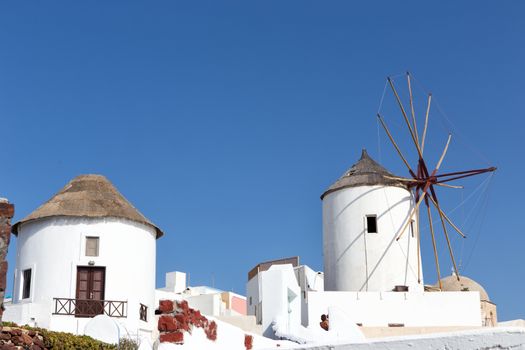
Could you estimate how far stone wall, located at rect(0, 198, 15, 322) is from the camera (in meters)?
5.07

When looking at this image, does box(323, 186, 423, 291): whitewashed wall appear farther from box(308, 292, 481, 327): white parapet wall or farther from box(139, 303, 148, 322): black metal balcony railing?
box(139, 303, 148, 322): black metal balcony railing

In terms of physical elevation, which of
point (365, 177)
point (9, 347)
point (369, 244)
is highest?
point (365, 177)

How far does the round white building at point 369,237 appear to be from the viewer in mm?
24406

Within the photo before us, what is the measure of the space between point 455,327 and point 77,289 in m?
10.8

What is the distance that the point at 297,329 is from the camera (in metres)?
19.8

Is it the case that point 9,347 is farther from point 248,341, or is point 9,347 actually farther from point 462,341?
point 248,341

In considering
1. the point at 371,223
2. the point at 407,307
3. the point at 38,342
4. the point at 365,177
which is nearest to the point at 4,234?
the point at 38,342

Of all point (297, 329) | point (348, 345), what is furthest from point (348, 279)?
point (348, 345)

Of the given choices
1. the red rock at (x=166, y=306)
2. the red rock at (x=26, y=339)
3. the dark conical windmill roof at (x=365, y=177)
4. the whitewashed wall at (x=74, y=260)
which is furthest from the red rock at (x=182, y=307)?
the dark conical windmill roof at (x=365, y=177)

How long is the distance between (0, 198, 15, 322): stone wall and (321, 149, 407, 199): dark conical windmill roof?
20.0 metres

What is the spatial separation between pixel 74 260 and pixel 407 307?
33.7 feet

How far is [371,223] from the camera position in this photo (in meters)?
24.8

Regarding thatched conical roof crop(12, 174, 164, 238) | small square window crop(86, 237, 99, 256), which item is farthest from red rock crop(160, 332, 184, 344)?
thatched conical roof crop(12, 174, 164, 238)

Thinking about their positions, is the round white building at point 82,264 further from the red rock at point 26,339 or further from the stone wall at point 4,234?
the stone wall at point 4,234
